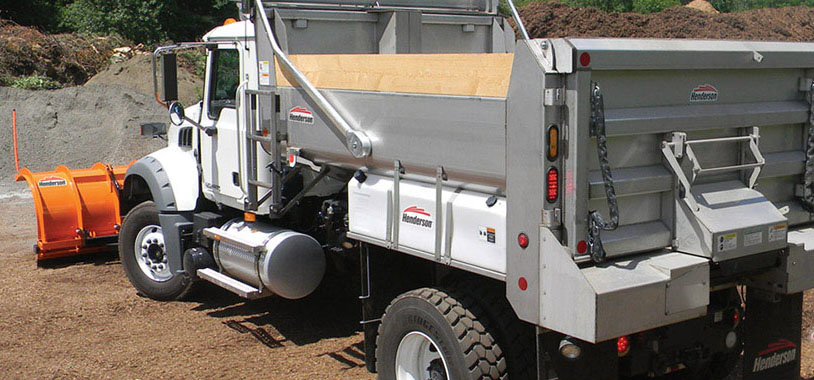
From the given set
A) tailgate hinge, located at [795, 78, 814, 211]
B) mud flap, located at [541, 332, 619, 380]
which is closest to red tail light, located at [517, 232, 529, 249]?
mud flap, located at [541, 332, 619, 380]

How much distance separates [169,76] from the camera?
7.49m

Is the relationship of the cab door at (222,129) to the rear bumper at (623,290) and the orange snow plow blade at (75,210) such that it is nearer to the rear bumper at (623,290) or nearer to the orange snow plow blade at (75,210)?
the orange snow plow blade at (75,210)

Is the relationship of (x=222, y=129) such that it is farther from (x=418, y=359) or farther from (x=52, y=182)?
(x=52, y=182)

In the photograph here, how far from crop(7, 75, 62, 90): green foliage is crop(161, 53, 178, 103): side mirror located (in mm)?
15820

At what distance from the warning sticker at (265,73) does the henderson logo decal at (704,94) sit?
3.28 m

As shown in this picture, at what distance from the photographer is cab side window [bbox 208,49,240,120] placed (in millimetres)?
→ 7340

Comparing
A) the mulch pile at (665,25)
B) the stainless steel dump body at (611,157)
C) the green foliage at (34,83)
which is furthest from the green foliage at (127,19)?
the stainless steel dump body at (611,157)

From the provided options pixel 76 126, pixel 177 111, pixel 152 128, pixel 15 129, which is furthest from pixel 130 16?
pixel 177 111

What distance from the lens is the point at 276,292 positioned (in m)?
6.73

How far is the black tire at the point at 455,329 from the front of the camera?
470cm

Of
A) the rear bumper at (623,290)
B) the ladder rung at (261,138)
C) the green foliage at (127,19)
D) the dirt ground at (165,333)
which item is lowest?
the dirt ground at (165,333)

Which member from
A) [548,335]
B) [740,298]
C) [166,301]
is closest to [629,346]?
[548,335]

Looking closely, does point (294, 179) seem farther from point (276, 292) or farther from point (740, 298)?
point (740, 298)

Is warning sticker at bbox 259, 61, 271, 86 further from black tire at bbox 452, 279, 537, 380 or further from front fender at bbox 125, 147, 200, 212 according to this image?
black tire at bbox 452, 279, 537, 380
